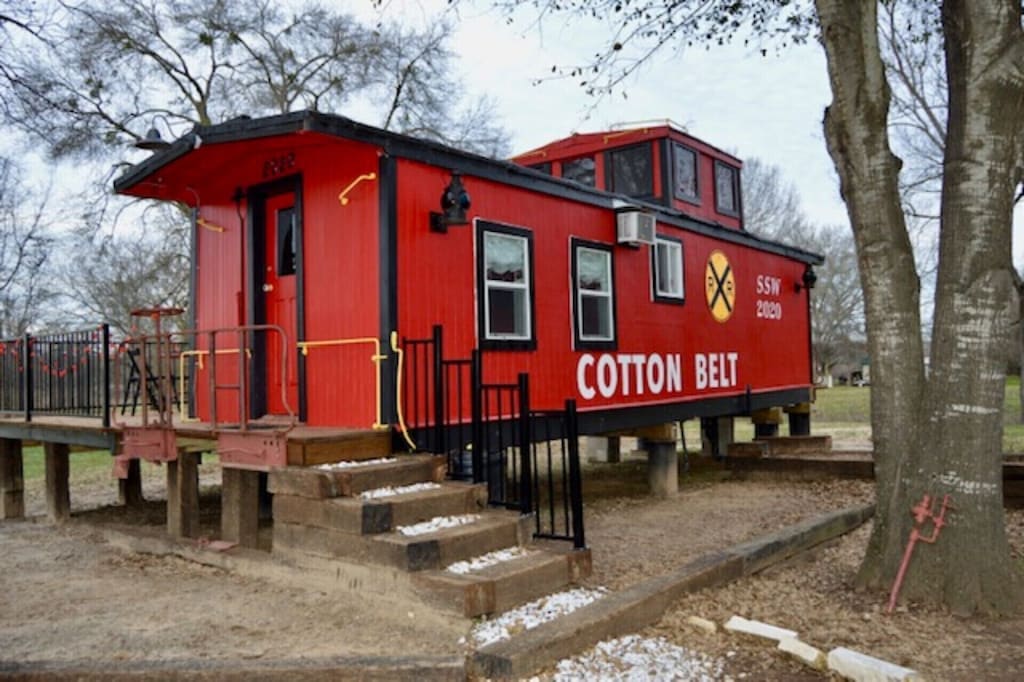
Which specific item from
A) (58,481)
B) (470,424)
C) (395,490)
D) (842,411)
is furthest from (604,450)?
(842,411)

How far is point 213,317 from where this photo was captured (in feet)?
28.3

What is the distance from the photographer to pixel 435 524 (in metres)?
5.69

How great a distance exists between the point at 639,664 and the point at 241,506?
3732 millimetres

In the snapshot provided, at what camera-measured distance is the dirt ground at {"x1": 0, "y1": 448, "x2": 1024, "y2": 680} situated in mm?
4535

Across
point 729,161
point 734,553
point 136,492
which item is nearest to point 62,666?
point 734,553

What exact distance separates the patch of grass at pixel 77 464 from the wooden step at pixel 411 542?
1043 centimetres

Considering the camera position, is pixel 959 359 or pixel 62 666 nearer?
pixel 62 666

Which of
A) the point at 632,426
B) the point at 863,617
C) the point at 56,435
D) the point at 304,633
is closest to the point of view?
the point at 304,633

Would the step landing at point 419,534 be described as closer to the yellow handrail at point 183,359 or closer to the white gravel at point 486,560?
the white gravel at point 486,560

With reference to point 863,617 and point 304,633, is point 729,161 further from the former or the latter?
point 304,633

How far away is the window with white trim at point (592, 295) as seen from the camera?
8805 mm

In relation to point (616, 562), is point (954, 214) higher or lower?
higher

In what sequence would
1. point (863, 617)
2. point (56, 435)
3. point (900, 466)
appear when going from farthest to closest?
point (56, 435), point (900, 466), point (863, 617)

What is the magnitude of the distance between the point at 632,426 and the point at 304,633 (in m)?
5.26
